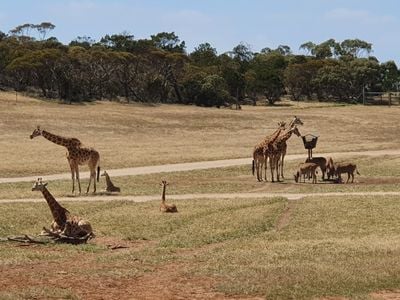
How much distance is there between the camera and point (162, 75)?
334 ft

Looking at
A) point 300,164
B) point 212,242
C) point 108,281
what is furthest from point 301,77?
point 108,281

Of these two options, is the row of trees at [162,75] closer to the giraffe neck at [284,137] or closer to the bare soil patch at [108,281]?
the giraffe neck at [284,137]

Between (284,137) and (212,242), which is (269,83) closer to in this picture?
(284,137)

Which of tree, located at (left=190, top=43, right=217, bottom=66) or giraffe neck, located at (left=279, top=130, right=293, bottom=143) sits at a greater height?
tree, located at (left=190, top=43, right=217, bottom=66)

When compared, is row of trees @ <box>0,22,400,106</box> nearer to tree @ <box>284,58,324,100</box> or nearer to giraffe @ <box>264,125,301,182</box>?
tree @ <box>284,58,324,100</box>

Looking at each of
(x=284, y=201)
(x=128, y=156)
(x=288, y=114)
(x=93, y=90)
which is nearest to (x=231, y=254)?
(x=284, y=201)

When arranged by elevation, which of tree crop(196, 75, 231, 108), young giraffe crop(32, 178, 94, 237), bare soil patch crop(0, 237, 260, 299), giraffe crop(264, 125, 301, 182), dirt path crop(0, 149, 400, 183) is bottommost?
dirt path crop(0, 149, 400, 183)

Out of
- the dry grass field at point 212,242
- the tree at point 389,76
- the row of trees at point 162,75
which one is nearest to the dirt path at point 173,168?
the dry grass field at point 212,242

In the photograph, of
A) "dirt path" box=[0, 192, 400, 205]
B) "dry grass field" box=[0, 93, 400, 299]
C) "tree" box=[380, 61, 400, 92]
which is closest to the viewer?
"dry grass field" box=[0, 93, 400, 299]

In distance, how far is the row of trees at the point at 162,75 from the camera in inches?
3639

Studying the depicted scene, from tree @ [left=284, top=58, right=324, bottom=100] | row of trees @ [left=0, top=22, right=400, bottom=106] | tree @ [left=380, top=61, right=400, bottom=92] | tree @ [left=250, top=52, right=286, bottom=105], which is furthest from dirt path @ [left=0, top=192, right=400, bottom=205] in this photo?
tree @ [left=380, top=61, right=400, bottom=92]

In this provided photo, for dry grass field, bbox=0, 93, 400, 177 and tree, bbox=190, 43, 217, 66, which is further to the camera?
tree, bbox=190, 43, 217, 66

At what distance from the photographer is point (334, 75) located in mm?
115875

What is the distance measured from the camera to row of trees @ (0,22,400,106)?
9244cm
